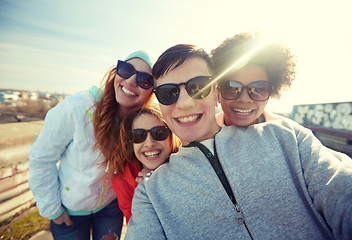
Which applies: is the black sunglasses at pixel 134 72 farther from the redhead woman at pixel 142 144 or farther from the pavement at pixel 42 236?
the pavement at pixel 42 236

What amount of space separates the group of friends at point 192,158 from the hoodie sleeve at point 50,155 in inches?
0.4

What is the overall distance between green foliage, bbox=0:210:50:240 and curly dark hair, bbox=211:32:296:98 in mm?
4101

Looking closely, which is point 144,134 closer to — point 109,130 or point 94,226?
point 109,130

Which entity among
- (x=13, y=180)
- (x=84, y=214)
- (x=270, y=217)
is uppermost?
(x=270, y=217)

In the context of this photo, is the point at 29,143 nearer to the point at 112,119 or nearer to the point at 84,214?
the point at 84,214

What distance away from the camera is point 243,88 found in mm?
1659

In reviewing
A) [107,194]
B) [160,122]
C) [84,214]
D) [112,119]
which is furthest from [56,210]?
[160,122]

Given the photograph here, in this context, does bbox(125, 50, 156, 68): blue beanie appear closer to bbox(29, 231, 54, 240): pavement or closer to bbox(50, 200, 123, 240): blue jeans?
bbox(50, 200, 123, 240): blue jeans

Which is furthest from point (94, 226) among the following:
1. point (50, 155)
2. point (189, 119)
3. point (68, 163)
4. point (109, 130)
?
point (189, 119)

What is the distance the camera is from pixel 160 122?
190 cm

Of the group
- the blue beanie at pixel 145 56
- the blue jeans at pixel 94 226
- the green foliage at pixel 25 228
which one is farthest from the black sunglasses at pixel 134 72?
the green foliage at pixel 25 228

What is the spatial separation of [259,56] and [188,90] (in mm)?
1015

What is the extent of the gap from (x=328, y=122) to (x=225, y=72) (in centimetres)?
1137

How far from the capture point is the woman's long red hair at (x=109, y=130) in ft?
5.88
